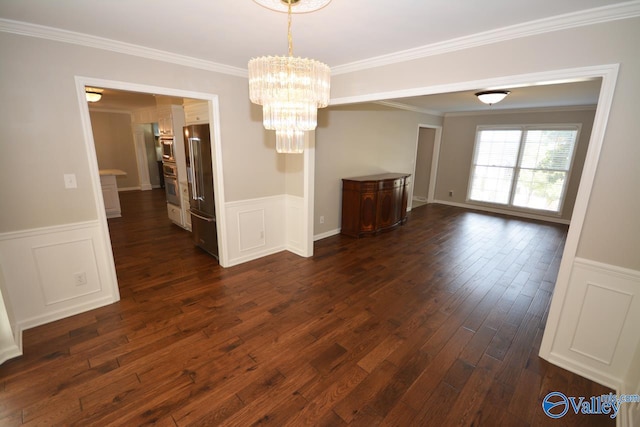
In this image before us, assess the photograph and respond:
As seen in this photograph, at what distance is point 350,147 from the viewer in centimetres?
507

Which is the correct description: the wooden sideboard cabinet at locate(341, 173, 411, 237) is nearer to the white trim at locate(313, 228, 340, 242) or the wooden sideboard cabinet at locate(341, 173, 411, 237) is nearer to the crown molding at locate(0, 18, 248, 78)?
the white trim at locate(313, 228, 340, 242)

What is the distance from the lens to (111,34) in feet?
7.61

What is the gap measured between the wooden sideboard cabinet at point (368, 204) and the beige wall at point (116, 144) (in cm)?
781

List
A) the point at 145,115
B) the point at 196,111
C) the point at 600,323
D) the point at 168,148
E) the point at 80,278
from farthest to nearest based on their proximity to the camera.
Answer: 1. the point at 145,115
2. the point at 168,148
3. the point at 196,111
4. the point at 80,278
5. the point at 600,323

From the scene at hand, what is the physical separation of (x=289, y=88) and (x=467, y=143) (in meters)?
7.11

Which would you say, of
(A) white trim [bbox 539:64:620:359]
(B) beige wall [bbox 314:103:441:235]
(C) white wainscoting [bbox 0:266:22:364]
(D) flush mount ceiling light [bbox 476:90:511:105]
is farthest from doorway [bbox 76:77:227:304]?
(D) flush mount ceiling light [bbox 476:90:511:105]

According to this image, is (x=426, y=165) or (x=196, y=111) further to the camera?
(x=426, y=165)

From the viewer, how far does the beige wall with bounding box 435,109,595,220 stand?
583 cm

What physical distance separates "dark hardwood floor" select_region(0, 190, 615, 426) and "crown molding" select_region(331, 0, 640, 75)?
2.49 meters

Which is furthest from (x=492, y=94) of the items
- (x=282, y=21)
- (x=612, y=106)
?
(x=282, y=21)

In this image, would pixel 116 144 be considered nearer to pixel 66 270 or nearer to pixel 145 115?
pixel 145 115

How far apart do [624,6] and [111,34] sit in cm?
371

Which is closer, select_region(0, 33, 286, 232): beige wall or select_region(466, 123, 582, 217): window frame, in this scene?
select_region(0, 33, 286, 232): beige wall

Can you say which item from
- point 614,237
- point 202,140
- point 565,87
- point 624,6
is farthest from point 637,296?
point 202,140
